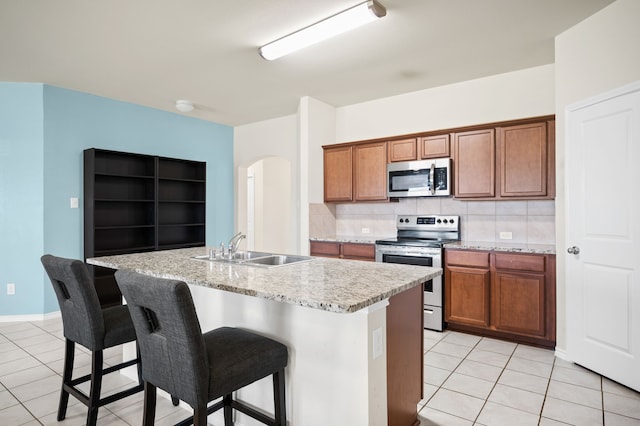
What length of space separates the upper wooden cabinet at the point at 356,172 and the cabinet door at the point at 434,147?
18.5 inches

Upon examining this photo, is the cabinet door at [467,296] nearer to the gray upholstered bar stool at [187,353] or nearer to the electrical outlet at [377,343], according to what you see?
the electrical outlet at [377,343]

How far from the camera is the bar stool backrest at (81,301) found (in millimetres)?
1885

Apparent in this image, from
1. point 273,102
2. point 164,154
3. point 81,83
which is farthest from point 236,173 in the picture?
point 81,83

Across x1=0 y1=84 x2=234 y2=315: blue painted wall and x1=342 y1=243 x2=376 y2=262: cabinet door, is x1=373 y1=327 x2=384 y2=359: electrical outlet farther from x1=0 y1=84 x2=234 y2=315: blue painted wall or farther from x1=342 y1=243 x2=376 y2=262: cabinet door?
x1=0 y1=84 x2=234 y2=315: blue painted wall

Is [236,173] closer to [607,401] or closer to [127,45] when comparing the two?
[127,45]

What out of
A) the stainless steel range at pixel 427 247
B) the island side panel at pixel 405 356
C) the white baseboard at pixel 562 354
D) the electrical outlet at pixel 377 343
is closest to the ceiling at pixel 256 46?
the stainless steel range at pixel 427 247

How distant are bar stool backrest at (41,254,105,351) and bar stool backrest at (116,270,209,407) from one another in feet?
1.88

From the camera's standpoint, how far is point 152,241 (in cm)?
495

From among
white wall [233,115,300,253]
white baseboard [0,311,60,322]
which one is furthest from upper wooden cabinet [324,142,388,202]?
white baseboard [0,311,60,322]

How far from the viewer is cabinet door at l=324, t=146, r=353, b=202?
4.67 metres

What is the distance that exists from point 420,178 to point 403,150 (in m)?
0.41

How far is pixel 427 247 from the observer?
12.3ft

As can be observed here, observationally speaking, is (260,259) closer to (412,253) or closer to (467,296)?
(412,253)

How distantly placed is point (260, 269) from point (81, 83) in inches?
141
